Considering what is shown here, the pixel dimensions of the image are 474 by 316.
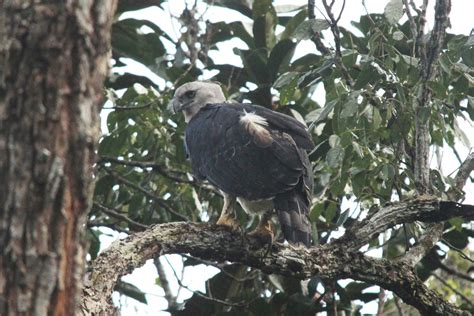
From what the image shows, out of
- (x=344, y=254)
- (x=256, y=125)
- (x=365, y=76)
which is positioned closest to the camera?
(x=344, y=254)

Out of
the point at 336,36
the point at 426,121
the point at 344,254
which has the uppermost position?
the point at 336,36

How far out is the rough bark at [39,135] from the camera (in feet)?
6.49

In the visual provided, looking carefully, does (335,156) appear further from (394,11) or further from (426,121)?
(394,11)

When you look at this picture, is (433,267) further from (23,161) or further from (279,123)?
(23,161)

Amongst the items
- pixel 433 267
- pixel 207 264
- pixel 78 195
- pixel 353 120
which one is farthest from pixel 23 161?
pixel 433 267

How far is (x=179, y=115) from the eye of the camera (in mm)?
6789

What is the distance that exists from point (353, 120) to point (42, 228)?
2790 mm

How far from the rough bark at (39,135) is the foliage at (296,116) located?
2441 millimetres

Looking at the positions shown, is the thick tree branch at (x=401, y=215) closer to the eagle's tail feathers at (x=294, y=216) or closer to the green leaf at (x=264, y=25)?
the eagle's tail feathers at (x=294, y=216)

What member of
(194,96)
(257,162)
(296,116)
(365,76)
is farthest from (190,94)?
(365,76)

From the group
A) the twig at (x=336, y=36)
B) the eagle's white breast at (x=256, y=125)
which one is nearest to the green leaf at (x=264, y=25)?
the eagle's white breast at (x=256, y=125)

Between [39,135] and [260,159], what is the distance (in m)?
2.93

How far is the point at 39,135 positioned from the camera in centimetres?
199

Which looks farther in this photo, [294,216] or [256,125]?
[256,125]
